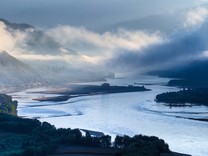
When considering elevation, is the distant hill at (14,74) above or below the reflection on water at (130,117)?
above

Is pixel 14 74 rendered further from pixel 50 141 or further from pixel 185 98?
pixel 50 141

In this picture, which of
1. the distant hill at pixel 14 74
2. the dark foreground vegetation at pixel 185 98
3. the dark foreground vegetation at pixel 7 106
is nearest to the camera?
the dark foreground vegetation at pixel 7 106

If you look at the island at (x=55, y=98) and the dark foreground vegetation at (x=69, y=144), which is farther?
the island at (x=55, y=98)

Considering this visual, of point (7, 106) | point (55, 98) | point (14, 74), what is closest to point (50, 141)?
point (7, 106)

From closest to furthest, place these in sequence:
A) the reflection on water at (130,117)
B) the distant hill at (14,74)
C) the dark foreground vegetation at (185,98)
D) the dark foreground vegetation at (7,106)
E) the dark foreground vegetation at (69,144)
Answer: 1. the dark foreground vegetation at (69,144)
2. the reflection on water at (130,117)
3. the dark foreground vegetation at (7,106)
4. the dark foreground vegetation at (185,98)
5. the distant hill at (14,74)

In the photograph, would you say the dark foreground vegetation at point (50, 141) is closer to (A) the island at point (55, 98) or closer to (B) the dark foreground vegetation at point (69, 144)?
(B) the dark foreground vegetation at point (69, 144)

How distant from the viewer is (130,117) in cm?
2952

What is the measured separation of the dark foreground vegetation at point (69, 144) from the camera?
17.6m

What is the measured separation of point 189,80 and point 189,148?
1482 inches

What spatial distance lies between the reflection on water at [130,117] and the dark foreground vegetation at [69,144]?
210 cm

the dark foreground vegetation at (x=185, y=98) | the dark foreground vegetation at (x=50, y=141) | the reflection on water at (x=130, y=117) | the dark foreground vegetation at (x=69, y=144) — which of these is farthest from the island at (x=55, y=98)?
the dark foreground vegetation at (x=69, y=144)

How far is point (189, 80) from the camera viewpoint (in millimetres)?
57281

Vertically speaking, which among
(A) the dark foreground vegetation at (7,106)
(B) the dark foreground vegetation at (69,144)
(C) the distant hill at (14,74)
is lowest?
(B) the dark foreground vegetation at (69,144)

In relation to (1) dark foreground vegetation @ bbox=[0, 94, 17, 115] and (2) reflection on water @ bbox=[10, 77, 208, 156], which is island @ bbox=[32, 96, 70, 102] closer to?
(2) reflection on water @ bbox=[10, 77, 208, 156]
